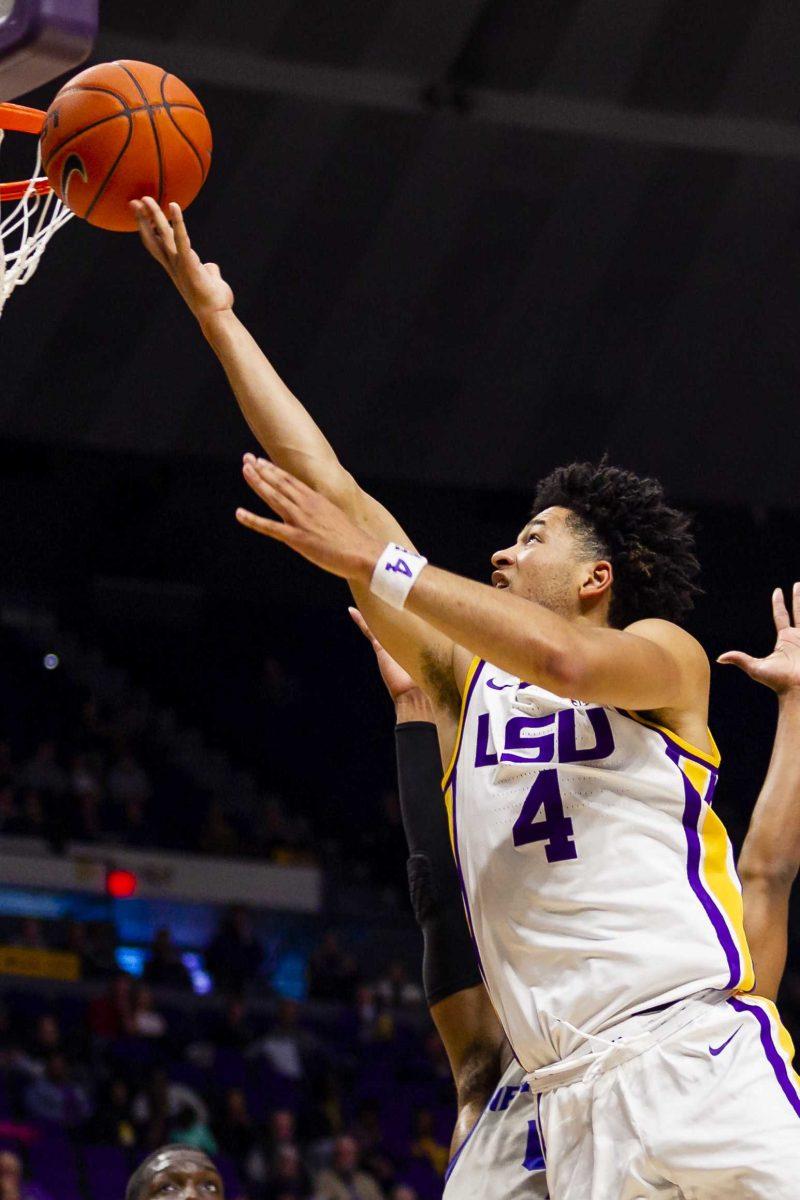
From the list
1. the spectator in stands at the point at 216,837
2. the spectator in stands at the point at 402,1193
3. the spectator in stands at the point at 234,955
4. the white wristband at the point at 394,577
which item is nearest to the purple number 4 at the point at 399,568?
the white wristband at the point at 394,577

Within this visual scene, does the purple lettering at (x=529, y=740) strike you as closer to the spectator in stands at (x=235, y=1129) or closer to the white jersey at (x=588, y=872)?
the white jersey at (x=588, y=872)

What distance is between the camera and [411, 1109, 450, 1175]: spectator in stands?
1126 centimetres

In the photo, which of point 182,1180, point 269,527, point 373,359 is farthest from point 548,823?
point 373,359

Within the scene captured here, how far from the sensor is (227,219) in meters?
11.2

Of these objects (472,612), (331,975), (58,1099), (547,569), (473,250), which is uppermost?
(473,250)

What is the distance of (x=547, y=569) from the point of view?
3162mm

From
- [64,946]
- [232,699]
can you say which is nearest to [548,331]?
[64,946]

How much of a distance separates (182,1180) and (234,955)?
10.2 meters

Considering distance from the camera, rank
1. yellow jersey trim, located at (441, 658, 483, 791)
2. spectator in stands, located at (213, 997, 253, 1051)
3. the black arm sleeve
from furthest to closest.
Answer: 1. spectator in stands, located at (213, 997, 253, 1051)
2. the black arm sleeve
3. yellow jersey trim, located at (441, 658, 483, 791)

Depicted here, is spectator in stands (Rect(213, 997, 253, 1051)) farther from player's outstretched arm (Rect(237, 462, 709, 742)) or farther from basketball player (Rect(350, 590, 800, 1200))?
player's outstretched arm (Rect(237, 462, 709, 742))

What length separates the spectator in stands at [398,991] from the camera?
13.8 meters

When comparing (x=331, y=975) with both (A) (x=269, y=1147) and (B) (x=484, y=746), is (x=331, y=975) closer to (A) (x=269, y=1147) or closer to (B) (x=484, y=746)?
(A) (x=269, y=1147)

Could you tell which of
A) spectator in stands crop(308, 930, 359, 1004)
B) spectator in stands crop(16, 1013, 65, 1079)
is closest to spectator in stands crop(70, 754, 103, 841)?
spectator in stands crop(308, 930, 359, 1004)

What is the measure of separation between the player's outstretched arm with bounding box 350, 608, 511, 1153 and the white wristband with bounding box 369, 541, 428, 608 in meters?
0.90
